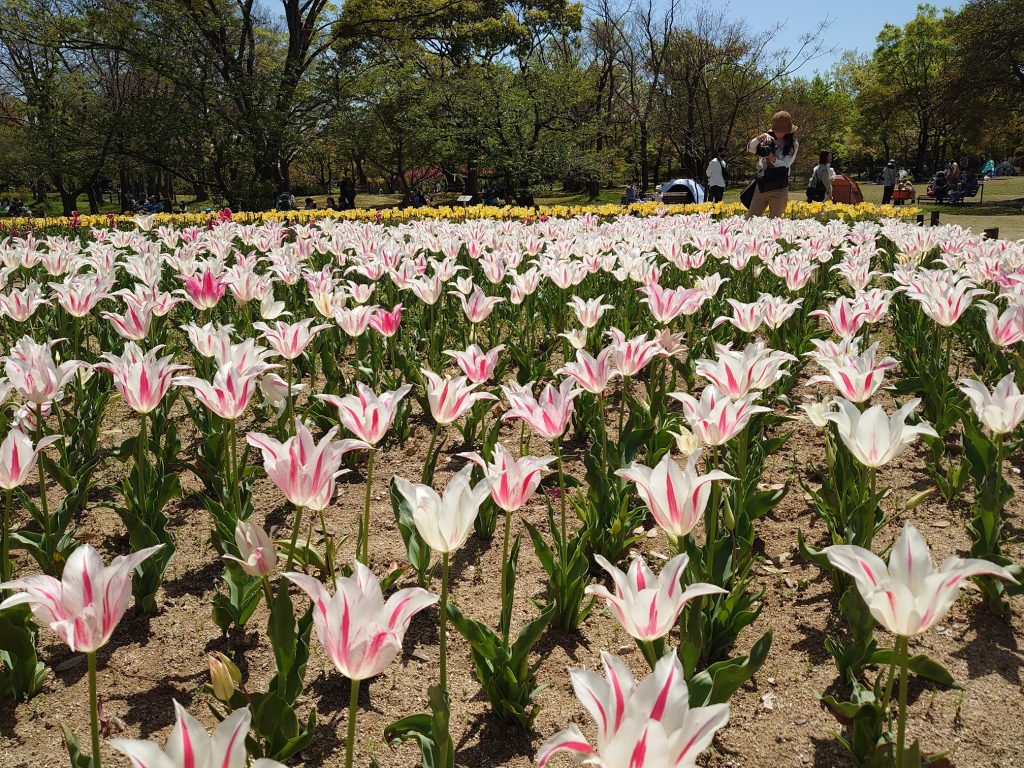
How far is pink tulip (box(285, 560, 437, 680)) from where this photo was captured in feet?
4.24

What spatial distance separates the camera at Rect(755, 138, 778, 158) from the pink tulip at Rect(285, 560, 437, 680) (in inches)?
405

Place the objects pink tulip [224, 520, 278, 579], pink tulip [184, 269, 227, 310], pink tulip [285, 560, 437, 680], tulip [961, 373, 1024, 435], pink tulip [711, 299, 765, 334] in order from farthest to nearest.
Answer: pink tulip [184, 269, 227, 310], pink tulip [711, 299, 765, 334], tulip [961, 373, 1024, 435], pink tulip [224, 520, 278, 579], pink tulip [285, 560, 437, 680]

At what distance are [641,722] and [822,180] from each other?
1700cm

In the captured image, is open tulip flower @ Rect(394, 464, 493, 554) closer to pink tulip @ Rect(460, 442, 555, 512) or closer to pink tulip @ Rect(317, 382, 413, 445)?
pink tulip @ Rect(460, 442, 555, 512)

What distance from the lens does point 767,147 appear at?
409 inches

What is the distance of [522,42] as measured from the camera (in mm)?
41906

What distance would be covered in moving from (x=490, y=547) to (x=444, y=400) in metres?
1.04

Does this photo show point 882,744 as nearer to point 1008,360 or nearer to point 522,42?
point 1008,360

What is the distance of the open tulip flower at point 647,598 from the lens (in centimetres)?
146

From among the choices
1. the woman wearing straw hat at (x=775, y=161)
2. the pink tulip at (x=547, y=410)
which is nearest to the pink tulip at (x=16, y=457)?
the pink tulip at (x=547, y=410)

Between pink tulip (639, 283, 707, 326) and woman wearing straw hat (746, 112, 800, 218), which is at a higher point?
woman wearing straw hat (746, 112, 800, 218)

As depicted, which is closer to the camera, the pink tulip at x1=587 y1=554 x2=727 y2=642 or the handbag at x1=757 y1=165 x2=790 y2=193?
the pink tulip at x1=587 y1=554 x2=727 y2=642

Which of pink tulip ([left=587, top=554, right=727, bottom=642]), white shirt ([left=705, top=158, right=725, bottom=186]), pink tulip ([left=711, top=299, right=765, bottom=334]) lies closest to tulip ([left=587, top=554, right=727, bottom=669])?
pink tulip ([left=587, top=554, right=727, bottom=642])

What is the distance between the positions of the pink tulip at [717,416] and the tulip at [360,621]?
1.18 metres
